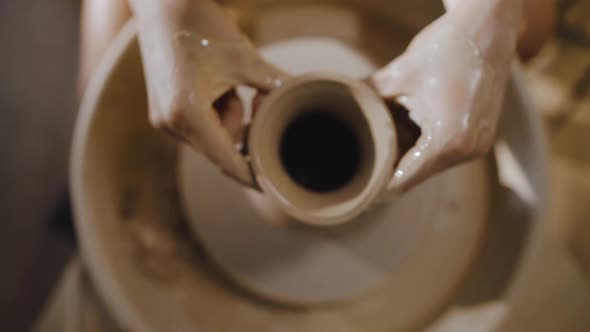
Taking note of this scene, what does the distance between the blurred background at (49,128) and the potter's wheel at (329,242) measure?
921mm

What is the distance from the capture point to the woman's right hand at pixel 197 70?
61 centimetres

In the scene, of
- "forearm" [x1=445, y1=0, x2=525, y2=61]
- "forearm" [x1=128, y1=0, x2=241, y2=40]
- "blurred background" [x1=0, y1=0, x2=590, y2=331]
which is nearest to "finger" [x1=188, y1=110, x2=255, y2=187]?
"forearm" [x1=128, y1=0, x2=241, y2=40]

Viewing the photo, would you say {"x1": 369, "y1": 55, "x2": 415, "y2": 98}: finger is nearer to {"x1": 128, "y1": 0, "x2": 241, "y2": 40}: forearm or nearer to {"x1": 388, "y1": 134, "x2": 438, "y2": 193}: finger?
{"x1": 388, "y1": 134, "x2": 438, "y2": 193}: finger

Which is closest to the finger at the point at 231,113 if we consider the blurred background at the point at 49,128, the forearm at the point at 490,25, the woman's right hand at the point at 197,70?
the woman's right hand at the point at 197,70

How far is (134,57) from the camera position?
803 millimetres

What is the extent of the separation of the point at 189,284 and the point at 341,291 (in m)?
0.24

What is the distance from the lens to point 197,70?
62 cm

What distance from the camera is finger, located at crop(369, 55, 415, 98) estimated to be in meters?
0.64

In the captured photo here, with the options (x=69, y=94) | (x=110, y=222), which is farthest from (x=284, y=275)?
(x=69, y=94)

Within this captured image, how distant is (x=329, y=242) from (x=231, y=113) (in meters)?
0.25

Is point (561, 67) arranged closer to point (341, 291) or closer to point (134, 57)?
point (341, 291)

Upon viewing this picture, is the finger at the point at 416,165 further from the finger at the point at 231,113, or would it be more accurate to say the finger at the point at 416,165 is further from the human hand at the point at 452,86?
the finger at the point at 231,113

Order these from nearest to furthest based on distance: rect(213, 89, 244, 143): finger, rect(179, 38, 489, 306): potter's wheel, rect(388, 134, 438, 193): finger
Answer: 1. rect(388, 134, 438, 193): finger
2. rect(213, 89, 244, 143): finger
3. rect(179, 38, 489, 306): potter's wheel

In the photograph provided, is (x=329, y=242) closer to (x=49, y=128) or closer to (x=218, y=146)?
(x=218, y=146)
